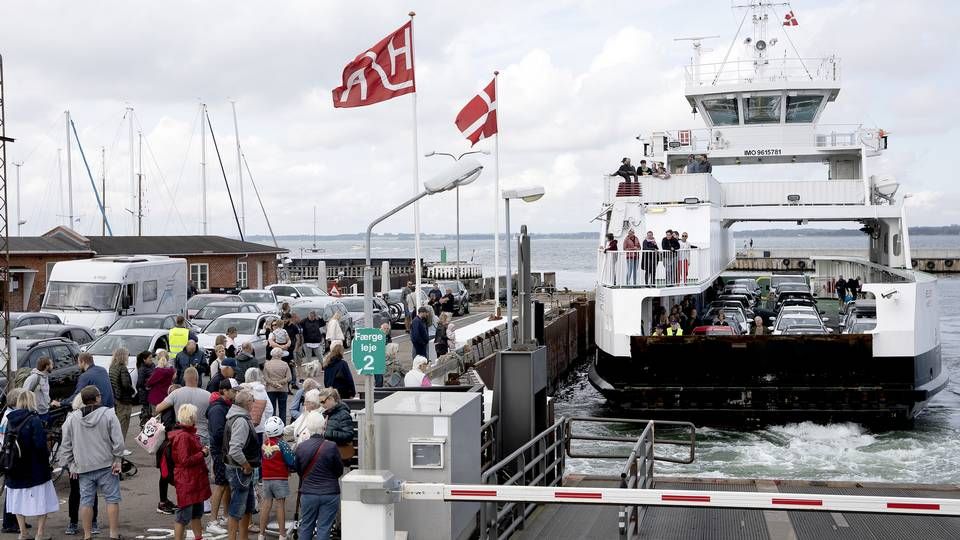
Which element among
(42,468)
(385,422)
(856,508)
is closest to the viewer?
(856,508)

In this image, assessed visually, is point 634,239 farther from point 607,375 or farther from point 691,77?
point 691,77

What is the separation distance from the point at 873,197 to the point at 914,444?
384 inches

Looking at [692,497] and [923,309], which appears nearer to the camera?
[692,497]

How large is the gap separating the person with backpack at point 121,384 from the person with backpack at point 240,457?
15.0ft

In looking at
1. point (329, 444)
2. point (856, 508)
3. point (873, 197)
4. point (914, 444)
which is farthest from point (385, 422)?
point (873, 197)

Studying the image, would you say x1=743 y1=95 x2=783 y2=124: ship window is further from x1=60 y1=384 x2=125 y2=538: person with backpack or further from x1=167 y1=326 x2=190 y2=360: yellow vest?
x1=60 y1=384 x2=125 y2=538: person with backpack

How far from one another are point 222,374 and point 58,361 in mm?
7235

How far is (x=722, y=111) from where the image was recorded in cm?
3244

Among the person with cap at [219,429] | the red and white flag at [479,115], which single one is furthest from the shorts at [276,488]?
the red and white flag at [479,115]

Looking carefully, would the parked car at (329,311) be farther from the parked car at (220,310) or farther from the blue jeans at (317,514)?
the blue jeans at (317,514)

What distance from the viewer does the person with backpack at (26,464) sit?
9969 millimetres

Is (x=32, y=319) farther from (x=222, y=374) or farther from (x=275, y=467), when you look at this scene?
(x=275, y=467)

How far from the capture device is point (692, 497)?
6836 mm

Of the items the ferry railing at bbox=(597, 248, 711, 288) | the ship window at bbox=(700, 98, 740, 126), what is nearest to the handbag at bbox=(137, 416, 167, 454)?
the ferry railing at bbox=(597, 248, 711, 288)
